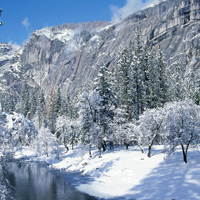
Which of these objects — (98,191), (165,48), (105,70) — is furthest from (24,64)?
(98,191)

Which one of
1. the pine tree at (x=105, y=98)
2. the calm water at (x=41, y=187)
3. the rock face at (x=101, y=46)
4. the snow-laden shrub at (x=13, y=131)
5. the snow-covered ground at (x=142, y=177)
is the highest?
the rock face at (x=101, y=46)

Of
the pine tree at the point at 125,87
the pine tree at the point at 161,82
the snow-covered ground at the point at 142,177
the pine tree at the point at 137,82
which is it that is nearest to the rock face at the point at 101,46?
the pine tree at the point at 125,87

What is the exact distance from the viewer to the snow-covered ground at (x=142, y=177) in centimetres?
1831

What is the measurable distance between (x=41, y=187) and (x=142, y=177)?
12598 mm

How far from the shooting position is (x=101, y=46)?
12950 cm

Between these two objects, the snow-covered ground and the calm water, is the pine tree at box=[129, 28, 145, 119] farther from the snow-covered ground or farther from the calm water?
the calm water

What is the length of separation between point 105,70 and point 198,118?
18222 millimetres

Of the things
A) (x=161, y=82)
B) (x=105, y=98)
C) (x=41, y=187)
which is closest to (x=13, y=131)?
(x=41, y=187)

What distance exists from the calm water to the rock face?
20.8 meters

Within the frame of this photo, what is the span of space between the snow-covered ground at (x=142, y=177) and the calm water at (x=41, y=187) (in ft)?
5.37

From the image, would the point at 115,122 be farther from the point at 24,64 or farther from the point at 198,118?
the point at 24,64

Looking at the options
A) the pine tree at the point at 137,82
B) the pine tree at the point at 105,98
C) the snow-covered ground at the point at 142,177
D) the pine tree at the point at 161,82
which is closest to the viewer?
→ the snow-covered ground at the point at 142,177

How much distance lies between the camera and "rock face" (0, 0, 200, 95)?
84.9m

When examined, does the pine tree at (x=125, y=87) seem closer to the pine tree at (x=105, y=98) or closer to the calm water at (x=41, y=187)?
the pine tree at (x=105, y=98)
